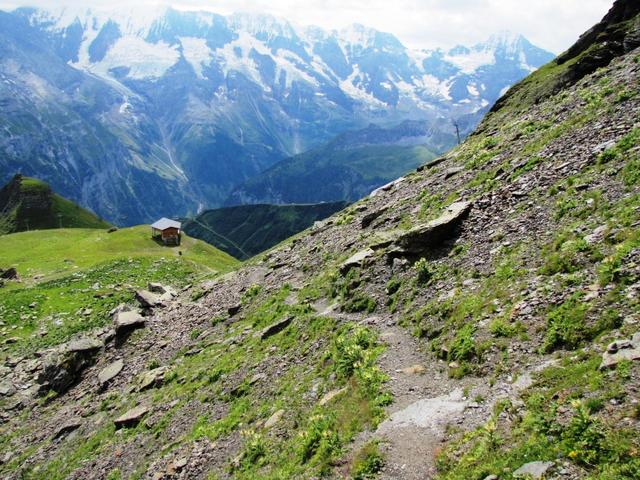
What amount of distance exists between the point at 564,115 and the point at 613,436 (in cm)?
3015

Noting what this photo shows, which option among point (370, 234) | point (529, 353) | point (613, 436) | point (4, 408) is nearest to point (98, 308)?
point (4, 408)

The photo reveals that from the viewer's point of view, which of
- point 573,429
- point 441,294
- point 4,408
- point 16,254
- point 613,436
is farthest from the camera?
point 16,254

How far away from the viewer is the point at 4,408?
36.6m

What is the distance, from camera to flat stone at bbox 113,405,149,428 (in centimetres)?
2553

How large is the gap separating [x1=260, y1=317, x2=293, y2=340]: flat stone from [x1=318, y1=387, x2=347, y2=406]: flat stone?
9.50 m

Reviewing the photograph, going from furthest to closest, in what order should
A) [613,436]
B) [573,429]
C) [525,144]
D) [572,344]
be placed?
1. [525,144]
2. [572,344]
3. [573,429]
4. [613,436]

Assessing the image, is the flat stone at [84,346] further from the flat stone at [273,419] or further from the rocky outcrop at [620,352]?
the rocky outcrop at [620,352]

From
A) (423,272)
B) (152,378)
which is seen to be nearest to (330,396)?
(423,272)

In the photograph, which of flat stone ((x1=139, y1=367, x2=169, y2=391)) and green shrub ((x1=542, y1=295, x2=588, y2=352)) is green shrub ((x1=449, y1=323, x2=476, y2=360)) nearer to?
green shrub ((x1=542, y1=295, x2=588, y2=352))

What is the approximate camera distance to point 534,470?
10.7 meters

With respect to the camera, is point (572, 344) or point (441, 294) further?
point (441, 294)

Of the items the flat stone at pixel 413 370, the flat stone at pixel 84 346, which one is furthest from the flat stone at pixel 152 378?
the flat stone at pixel 413 370

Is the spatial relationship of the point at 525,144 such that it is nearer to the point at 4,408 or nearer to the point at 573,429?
the point at 573,429

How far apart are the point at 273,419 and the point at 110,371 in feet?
65.3
